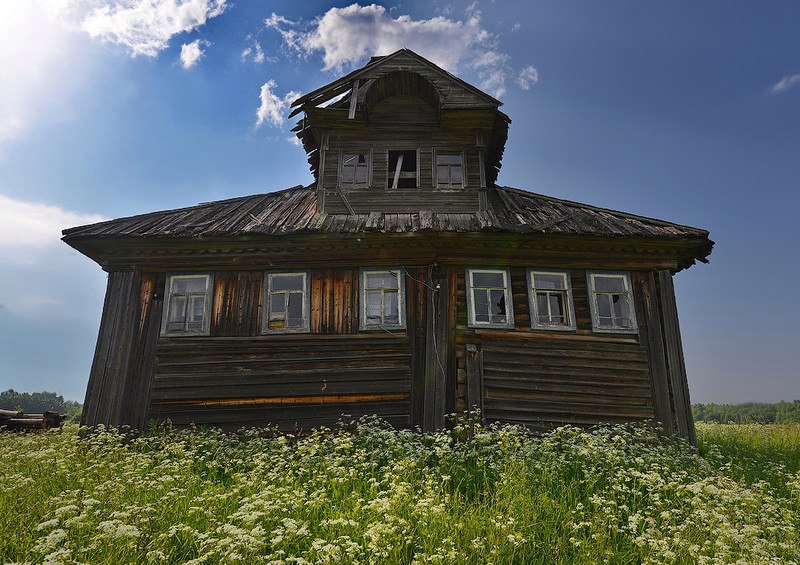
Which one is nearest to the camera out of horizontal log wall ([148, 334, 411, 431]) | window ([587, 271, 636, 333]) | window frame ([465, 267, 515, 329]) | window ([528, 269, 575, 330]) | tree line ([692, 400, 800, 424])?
horizontal log wall ([148, 334, 411, 431])

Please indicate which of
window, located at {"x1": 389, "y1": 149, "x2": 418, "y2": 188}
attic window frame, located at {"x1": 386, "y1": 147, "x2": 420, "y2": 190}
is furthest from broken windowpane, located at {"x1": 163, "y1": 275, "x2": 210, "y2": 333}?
window, located at {"x1": 389, "y1": 149, "x2": 418, "y2": 188}

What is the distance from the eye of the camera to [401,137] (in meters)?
12.8

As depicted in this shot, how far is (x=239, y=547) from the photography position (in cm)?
397

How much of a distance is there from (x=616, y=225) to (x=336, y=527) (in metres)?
9.43

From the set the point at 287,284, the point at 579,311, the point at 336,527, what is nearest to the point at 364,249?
the point at 287,284

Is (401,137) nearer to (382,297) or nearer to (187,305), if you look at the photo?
(382,297)

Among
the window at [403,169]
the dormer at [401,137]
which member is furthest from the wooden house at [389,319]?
the window at [403,169]

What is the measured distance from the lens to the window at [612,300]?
11.1 meters

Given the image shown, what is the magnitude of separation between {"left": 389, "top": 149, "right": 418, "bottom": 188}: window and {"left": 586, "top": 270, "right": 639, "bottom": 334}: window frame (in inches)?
192

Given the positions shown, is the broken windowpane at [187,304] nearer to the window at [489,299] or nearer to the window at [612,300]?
the window at [489,299]

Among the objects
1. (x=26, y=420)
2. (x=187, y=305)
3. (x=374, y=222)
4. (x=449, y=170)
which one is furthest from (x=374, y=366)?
(x=26, y=420)

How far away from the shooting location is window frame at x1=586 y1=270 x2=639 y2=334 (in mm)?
10961

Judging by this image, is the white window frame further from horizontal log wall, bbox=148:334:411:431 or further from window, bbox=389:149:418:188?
window, bbox=389:149:418:188

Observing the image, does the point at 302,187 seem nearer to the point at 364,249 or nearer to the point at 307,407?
the point at 364,249
